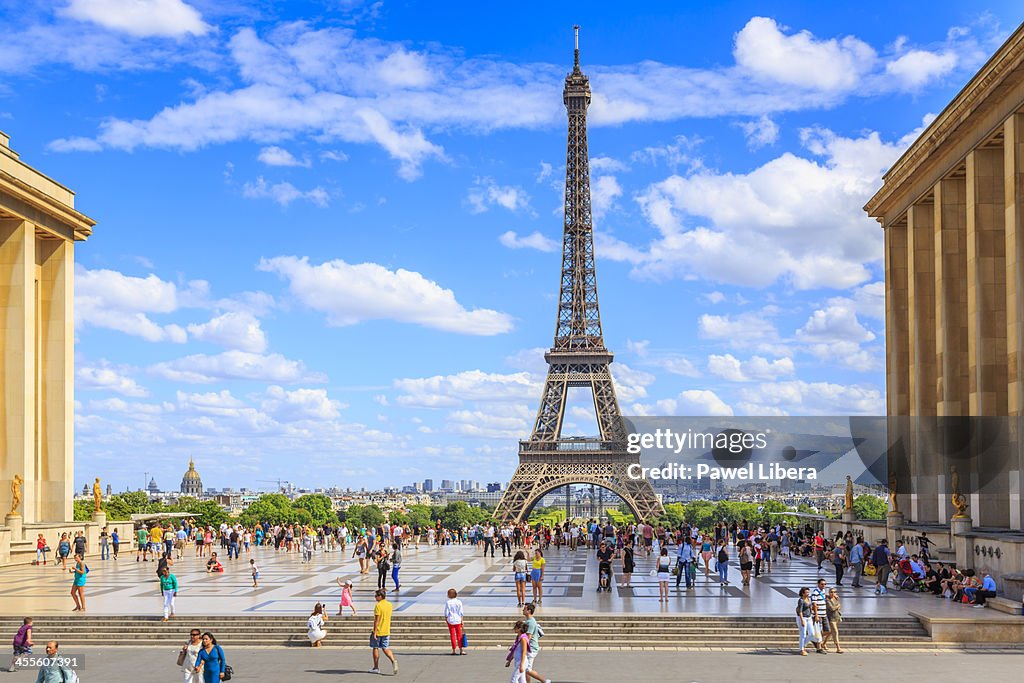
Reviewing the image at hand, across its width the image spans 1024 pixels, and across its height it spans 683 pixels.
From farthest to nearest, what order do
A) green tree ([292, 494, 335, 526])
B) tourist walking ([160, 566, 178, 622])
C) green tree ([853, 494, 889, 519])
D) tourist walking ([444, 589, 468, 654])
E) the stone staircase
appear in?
green tree ([292, 494, 335, 526])
green tree ([853, 494, 889, 519])
tourist walking ([160, 566, 178, 622])
the stone staircase
tourist walking ([444, 589, 468, 654])

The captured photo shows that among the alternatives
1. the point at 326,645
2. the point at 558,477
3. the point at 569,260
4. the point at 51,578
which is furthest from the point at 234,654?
the point at 569,260

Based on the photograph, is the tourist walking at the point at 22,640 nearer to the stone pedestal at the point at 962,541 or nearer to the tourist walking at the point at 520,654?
the tourist walking at the point at 520,654

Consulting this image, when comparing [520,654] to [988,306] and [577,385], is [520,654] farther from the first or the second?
[577,385]

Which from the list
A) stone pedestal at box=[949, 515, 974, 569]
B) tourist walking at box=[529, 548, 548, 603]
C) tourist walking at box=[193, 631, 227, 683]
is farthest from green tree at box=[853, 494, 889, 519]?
tourist walking at box=[193, 631, 227, 683]

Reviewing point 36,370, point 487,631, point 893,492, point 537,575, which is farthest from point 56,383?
point 893,492

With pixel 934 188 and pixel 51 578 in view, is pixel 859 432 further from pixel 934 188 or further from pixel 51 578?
pixel 51 578

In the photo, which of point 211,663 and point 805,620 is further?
point 805,620

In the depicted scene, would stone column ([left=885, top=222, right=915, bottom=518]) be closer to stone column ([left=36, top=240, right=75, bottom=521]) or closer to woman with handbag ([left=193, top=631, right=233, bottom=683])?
stone column ([left=36, top=240, right=75, bottom=521])

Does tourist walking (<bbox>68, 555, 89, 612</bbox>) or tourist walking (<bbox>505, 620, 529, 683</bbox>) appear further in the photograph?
tourist walking (<bbox>68, 555, 89, 612</bbox>)
